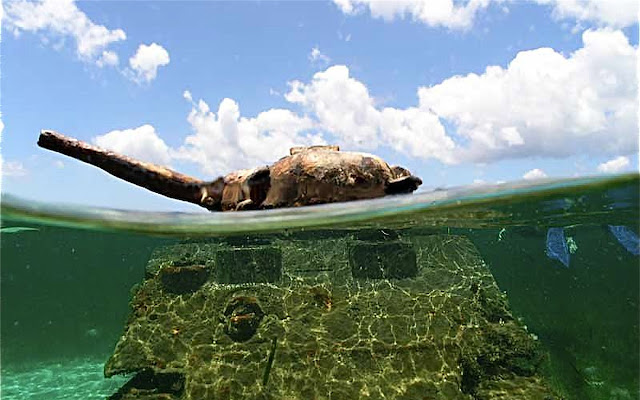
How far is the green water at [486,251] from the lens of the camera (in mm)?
10594

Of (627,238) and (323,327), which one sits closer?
(323,327)

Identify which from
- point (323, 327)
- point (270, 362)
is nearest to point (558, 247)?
point (323, 327)

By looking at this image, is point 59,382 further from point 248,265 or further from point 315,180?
point 315,180

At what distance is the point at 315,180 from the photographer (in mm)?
6055

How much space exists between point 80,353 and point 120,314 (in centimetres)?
536

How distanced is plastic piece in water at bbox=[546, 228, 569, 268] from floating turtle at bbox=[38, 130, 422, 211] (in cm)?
1639

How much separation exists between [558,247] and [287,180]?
19.7 metres

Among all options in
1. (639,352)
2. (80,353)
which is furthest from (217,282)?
(80,353)

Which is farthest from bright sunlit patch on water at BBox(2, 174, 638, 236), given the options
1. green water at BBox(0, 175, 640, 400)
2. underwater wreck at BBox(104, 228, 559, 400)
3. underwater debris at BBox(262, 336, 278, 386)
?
underwater debris at BBox(262, 336, 278, 386)

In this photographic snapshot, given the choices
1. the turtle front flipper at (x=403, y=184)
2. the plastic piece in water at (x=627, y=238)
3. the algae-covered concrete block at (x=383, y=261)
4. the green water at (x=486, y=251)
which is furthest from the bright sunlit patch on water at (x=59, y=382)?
the plastic piece in water at (x=627, y=238)

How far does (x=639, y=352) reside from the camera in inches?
551

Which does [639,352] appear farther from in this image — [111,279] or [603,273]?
[111,279]

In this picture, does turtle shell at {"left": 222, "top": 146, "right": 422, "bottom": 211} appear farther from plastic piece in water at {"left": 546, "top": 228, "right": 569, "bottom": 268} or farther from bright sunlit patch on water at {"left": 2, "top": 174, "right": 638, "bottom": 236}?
plastic piece in water at {"left": 546, "top": 228, "right": 569, "bottom": 268}

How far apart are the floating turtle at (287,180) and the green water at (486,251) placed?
50.5 inches
